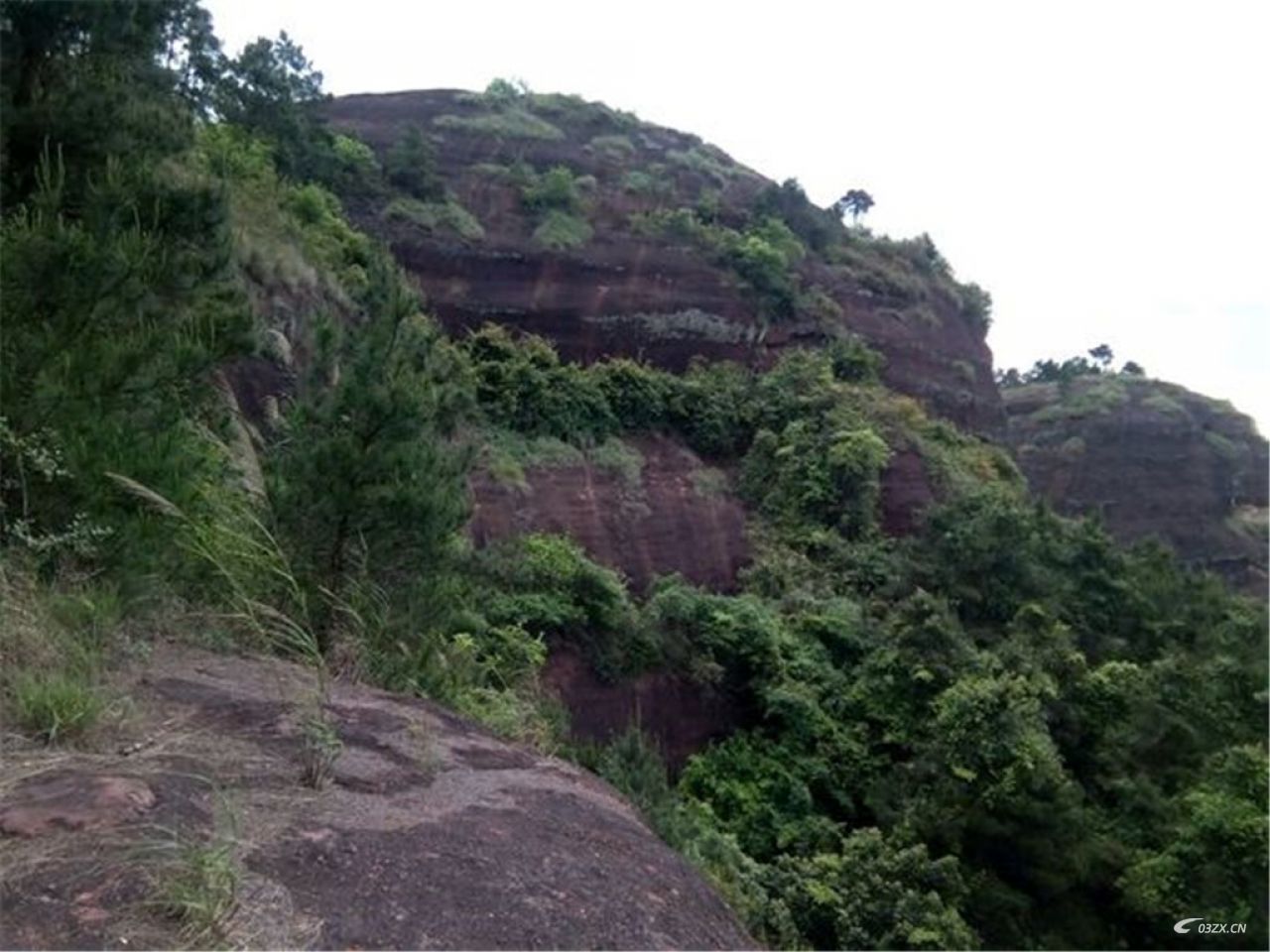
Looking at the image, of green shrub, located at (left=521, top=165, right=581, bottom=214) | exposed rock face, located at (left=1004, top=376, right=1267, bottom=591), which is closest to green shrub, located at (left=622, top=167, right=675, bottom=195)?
green shrub, located at (left=521, top=165, right=581, bottom=214)

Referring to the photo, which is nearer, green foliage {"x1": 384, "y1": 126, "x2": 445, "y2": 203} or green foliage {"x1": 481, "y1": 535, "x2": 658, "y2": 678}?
green foliage {"x1": 481, "y1": 535, "x2": 658, "y2": 678}

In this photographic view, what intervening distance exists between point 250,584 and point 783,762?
1235 centimetres

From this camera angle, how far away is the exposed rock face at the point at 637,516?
76.6 ft

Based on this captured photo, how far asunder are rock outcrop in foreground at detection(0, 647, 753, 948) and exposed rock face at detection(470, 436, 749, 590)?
17.5 metres

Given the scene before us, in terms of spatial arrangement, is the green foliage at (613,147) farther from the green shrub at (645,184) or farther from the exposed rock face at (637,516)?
the exposed rock face at (637,516)

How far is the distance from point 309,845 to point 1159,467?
1782 inches

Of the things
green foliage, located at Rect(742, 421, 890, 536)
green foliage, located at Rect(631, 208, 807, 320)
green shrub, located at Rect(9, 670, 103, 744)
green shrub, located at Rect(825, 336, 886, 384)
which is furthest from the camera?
green foliage, located at Rect(631, 208, 807, 320)

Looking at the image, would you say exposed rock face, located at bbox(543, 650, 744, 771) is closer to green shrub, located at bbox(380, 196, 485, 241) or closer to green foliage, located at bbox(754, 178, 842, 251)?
green shrub, located at bbox(380, 196, 485, 241)

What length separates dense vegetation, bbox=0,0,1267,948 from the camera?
599cm

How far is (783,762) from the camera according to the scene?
18.0 m

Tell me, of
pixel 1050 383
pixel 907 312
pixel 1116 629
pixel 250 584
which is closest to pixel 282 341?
pixel 250 584

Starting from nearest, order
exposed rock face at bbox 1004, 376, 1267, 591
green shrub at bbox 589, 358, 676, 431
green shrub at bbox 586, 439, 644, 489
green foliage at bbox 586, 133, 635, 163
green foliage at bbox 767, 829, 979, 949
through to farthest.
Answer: green foliage at bbox 767, 829, 979, 949 → green shrub at bbox 586, 439, 644, 489 → green shrub at bbox 589, 358, 676, 431 → green foliage at bbox 586, 133, 635, 163 → exposed rock face at bbox 1004, 376, 1267, 591

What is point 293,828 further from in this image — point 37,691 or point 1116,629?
point 1116,629

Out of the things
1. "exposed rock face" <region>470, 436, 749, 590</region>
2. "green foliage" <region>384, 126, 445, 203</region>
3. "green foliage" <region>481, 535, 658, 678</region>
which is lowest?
"green foliage" <region>481, 535, 658, 678</region>
